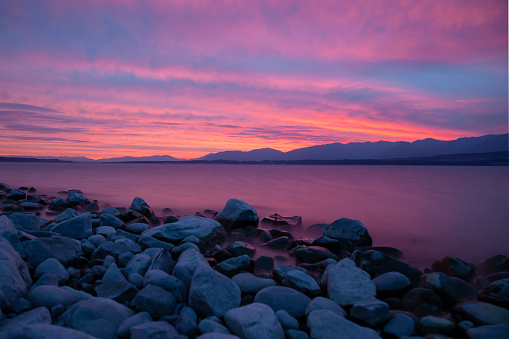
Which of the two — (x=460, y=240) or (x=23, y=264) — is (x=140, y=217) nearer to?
(x=23, y=264)

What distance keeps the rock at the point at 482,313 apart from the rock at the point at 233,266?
3154mm

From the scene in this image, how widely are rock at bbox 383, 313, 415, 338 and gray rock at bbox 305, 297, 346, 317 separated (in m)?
0.53

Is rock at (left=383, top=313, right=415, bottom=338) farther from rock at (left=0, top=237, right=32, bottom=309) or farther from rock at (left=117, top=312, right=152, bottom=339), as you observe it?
rock at (left=0, top=237, right=32, bottom=309)

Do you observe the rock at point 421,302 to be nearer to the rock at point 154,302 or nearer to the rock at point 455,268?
the rock at point 455,268

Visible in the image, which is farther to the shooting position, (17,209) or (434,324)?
(17,209)

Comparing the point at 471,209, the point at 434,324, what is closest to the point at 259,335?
the point at 434,324

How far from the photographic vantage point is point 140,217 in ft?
30.8

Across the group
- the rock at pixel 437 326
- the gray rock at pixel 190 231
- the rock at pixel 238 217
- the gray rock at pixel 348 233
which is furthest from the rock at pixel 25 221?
the rock at pixel 437 326

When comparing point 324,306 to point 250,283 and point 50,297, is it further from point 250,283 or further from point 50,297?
point 50,297

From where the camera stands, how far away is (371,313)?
373cm

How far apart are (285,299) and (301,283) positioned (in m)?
0.60

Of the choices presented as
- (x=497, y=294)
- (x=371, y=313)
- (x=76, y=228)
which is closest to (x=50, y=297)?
(x=76, y=228)

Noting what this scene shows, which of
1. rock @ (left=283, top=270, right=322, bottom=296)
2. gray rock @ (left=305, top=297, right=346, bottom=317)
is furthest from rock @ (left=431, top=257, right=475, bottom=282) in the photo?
gray rock @ (left=305, top=297, right=346, bottom=317)

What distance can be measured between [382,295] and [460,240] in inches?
238
